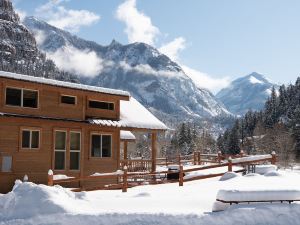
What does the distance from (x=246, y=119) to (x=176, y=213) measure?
11060 cm

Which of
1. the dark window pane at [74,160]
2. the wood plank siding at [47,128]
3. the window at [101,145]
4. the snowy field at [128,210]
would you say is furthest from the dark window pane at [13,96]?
the snowy field at [128,210]

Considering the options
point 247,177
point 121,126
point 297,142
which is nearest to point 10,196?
point 121,126

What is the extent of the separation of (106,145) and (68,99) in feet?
11.4

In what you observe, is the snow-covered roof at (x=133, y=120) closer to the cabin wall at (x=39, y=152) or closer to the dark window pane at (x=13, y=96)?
the cabin wall at (x=39, y=152)

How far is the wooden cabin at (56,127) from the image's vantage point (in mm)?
21031

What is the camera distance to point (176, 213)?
1407 centimetres

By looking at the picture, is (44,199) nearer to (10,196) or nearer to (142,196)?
(10,196)

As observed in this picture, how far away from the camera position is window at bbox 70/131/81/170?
23250 millimetres

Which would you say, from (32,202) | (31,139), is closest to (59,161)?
(31,139)

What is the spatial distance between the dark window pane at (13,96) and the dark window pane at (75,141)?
3.41 meters

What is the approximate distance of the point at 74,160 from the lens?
23.3 m

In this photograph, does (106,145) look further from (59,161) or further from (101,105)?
(59,161)

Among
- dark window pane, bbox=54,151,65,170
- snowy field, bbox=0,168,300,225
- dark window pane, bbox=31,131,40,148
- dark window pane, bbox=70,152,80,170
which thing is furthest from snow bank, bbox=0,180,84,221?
dark window pane, bbox=70,152,80,170

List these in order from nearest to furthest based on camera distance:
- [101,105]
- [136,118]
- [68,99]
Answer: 1. [68,99]
2. [101,105]
3. [136,118]
